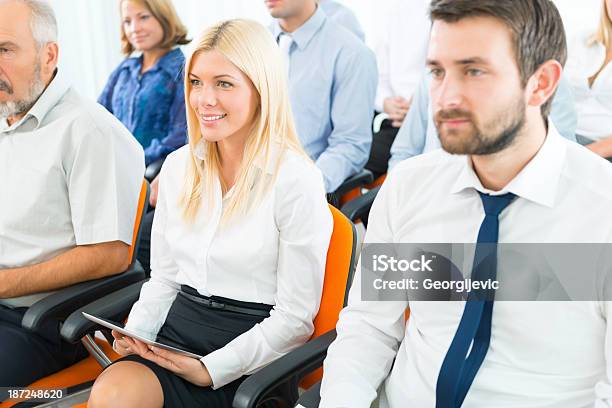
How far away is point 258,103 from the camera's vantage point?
1.81m

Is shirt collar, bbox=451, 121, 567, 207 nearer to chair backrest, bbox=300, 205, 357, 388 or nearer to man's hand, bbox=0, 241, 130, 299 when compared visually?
chair backrest, bbox=300, 205, 357, 388

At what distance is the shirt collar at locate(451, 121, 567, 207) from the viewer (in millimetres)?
1219

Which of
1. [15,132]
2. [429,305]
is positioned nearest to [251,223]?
[429,305]

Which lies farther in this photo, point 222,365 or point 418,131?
point 418,131

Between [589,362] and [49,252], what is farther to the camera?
[49,252]

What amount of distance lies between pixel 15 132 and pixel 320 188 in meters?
0.94

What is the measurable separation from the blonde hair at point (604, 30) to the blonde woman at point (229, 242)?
1686mm

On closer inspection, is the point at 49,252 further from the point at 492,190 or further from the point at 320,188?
the point at 492,190

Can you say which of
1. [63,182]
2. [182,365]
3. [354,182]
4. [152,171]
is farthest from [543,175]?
[152,171]

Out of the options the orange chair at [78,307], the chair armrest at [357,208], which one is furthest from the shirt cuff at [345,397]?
the chair armrest at [357,208]

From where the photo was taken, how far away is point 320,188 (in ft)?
5.70

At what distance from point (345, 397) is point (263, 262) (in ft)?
1.54

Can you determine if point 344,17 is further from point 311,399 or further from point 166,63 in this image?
point 311,399

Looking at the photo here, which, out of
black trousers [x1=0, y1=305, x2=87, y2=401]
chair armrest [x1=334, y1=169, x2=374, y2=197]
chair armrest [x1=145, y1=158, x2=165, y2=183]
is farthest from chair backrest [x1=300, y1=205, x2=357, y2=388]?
chair armrest [x1=145, y1=158, x2=165, y2=183]
